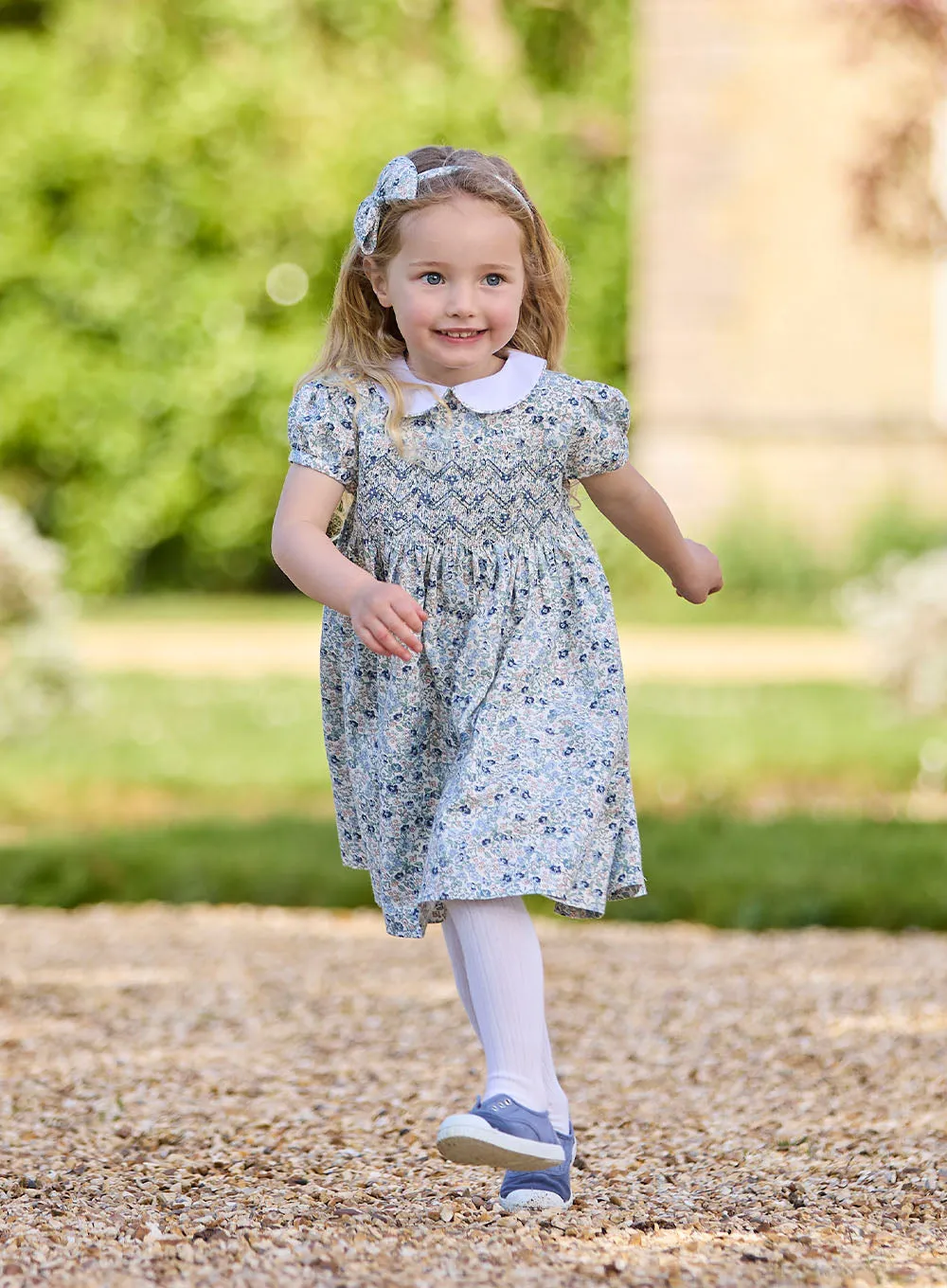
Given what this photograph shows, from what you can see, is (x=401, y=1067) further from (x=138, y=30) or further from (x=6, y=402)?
(x=138, y=30)

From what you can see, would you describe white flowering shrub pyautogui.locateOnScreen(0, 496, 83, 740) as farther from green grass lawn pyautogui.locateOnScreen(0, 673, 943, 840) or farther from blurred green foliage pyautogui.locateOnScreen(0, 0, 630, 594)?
blurred green foliage pyautogui.locateOnScreen(0, 0, 630, 594)

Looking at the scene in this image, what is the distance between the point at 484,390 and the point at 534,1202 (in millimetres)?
960

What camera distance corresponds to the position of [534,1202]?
227 centimetres

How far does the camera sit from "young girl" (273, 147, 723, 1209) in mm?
2236

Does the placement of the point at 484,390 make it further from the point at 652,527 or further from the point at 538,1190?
the point at 538,1190

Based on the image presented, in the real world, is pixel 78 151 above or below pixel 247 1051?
above

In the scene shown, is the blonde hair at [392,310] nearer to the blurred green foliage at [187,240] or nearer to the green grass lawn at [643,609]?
the green grass lawn at [643,609]

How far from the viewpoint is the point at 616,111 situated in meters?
13.8

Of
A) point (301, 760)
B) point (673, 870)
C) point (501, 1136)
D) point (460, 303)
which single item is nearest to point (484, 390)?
point (460, 303)

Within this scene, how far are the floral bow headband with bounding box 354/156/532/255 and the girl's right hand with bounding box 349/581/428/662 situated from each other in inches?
19.5

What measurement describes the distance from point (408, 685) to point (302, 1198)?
0.63 meters

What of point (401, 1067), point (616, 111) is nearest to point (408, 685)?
point (401, 1067)

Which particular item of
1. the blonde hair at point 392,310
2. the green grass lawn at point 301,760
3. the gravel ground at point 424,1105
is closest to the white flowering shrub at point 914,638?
the green grass lawn at point 301,760

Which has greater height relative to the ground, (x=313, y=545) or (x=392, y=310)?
(x=392, y=310)
